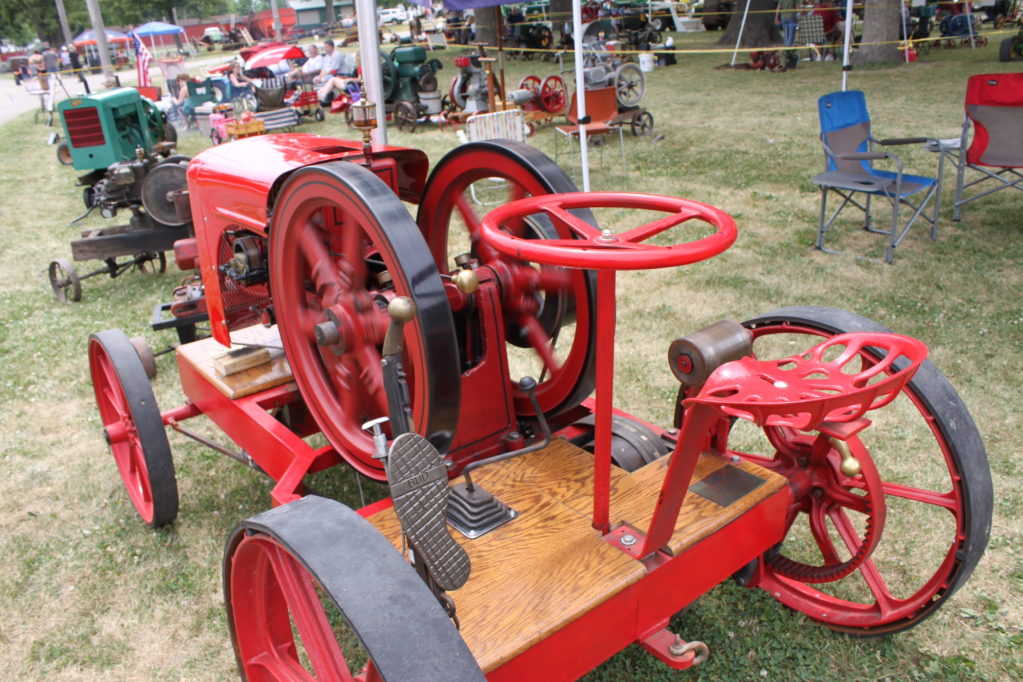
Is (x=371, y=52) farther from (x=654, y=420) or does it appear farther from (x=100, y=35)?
(x=100, y=35)

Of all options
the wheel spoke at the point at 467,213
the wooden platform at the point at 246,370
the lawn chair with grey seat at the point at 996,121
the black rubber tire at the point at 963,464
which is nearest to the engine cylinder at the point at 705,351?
the black rubber tire at the point at 963,464

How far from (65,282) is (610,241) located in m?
5.35

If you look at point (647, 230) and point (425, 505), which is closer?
point (425, 505)

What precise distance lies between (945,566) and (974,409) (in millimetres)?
1858

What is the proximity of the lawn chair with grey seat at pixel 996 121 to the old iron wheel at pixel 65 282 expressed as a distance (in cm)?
686

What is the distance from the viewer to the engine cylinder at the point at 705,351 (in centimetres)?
151

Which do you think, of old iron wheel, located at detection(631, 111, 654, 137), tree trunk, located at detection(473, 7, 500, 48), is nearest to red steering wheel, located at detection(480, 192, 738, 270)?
old iron wheel, located at detection(631, 111, 654, 137)

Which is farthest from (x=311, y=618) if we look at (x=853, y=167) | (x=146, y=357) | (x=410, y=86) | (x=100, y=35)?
(x=100, y=35)

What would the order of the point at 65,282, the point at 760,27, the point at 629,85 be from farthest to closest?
the point at 760,27, the point at 629,85, the point at 65,282

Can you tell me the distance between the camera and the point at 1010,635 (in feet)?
7.60

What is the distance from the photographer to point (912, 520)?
111 inches

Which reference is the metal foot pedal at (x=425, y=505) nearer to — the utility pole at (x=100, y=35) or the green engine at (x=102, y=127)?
the green engine at (x=102, y=127)

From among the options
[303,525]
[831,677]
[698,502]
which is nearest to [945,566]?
[831,677]

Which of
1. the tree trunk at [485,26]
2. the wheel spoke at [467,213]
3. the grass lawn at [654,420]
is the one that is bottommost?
the grass lawn at [654,420]
